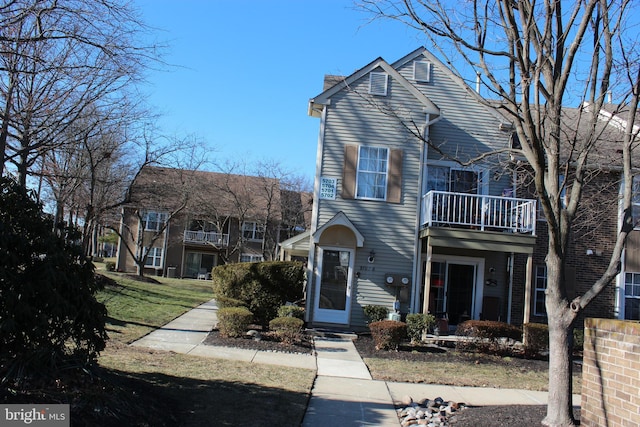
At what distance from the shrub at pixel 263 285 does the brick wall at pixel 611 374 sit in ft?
31.8

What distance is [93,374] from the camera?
5.42 meters

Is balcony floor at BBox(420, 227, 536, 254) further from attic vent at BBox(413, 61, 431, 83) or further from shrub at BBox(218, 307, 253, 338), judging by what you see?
shrub at BBox(218, 307, 253, 338)

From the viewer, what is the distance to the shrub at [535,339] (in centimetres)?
1295

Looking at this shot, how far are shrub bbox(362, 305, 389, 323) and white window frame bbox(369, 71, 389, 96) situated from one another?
6.28 meters

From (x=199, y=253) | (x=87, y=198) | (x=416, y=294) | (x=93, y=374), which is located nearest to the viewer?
(x=93, y=374)

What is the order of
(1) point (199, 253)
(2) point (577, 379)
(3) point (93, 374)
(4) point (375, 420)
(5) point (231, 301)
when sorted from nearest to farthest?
(3) point (93, 374) < (4) point (375, 420) < (2) point (577, 379) < (5) point (231, 301) < (1) point (199, 253)

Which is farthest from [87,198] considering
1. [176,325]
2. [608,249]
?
[608,249]

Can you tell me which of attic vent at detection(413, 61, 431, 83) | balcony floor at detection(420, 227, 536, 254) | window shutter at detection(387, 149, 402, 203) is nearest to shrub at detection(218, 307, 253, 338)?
balcony floor at detection(420, 227, 536, 254)

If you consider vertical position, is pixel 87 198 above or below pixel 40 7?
below

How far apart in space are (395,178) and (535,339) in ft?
18.8

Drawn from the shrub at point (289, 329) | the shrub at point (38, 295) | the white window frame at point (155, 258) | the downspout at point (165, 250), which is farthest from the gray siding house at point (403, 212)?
the white window frame at point (155, 258)

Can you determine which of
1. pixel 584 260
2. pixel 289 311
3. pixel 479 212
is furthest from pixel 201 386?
pixel 584 260

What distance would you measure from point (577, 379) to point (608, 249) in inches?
281

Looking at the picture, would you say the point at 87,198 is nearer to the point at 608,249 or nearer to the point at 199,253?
the point at 608,249
